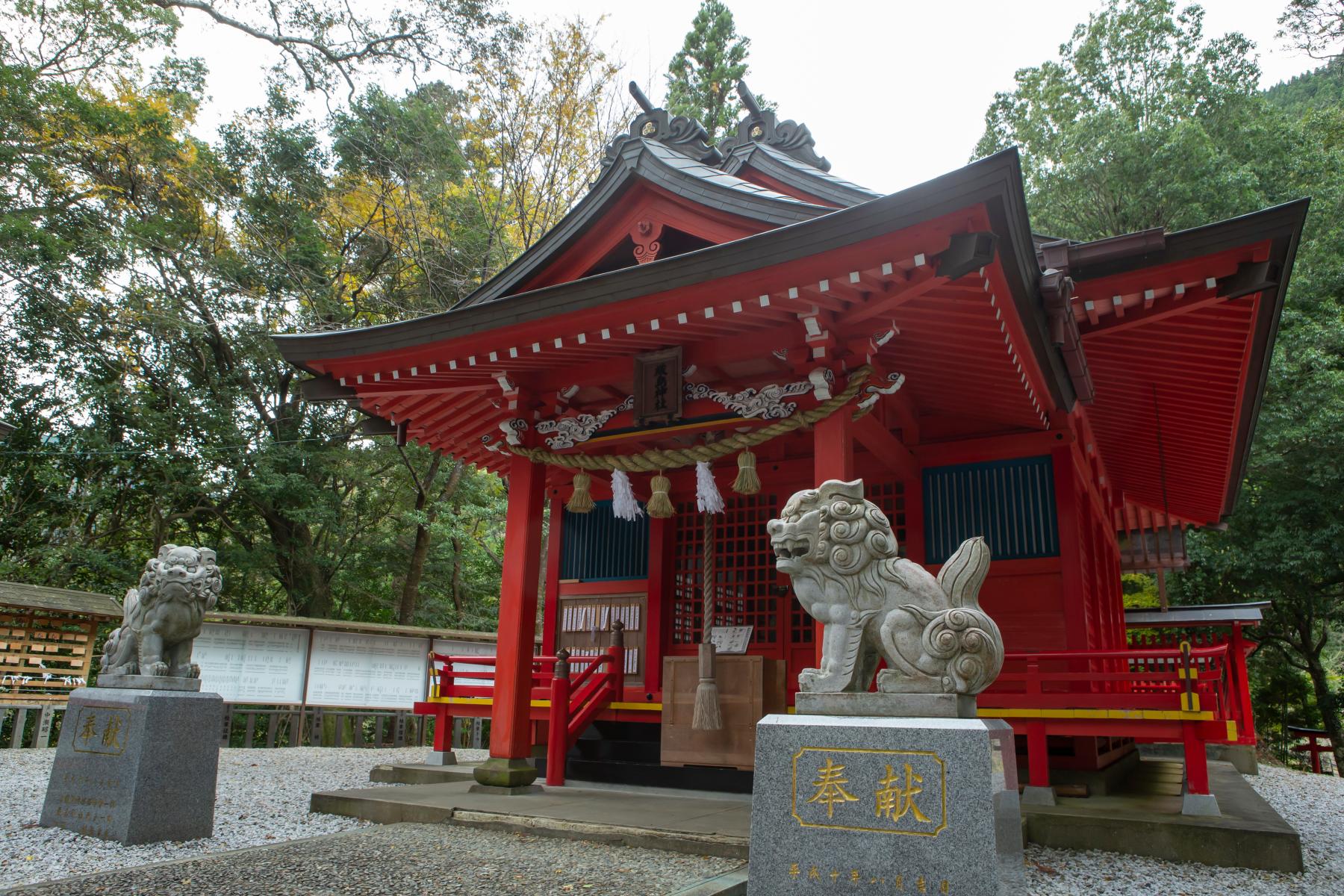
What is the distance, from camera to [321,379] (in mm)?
7074

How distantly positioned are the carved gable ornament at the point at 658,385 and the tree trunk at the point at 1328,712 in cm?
1662

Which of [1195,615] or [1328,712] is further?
[1328,712]

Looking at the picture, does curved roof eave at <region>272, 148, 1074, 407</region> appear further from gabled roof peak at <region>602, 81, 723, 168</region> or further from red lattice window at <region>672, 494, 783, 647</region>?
red lattice window at <region>672, 494, 783, 647</region>

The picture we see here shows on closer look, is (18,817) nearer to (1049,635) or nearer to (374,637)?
(374,637)

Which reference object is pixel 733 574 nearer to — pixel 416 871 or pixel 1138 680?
pixel 1138 680

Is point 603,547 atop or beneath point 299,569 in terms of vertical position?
beneath

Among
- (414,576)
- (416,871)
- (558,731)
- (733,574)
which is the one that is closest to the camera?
(416,871)

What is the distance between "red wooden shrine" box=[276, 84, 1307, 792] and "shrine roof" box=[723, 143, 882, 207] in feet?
0.12

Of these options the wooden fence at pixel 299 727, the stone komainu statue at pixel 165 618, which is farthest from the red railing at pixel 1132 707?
the wooden fence at pixel 299 727

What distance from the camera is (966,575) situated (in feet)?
11.5

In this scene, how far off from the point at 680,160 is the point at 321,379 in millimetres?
3684

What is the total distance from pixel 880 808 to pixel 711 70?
2284 cm

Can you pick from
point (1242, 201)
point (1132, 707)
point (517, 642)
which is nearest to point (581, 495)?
point (517, 642)

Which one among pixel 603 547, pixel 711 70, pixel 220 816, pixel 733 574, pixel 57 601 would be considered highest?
pixel 711 70
